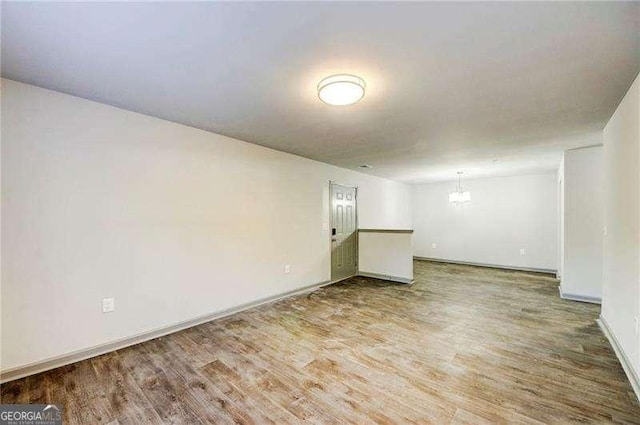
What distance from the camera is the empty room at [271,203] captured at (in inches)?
64.5

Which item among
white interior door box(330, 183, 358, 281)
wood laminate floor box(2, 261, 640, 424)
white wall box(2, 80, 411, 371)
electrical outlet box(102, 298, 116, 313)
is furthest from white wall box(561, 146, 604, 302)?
electrical outlet box(102, 298, 116, 313)

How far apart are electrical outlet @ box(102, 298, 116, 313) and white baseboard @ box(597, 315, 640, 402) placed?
432cm

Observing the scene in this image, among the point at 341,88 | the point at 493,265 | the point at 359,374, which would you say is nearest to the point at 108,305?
the point at 359,374

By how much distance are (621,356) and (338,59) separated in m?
3.48

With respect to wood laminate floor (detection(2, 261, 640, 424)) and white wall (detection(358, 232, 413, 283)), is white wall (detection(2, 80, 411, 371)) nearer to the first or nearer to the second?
wood laminate floor (detection(2, 261, 640, 424))

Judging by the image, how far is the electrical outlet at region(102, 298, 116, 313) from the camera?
2592 millimetres

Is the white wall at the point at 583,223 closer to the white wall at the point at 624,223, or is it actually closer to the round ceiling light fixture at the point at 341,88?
the white wall at the point at 624,223

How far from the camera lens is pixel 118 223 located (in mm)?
2686

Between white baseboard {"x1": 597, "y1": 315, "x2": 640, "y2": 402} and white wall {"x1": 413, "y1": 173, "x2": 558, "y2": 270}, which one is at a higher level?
white wall {"x1": 413, "y1": 173, "x2": 558, "y2": 270}

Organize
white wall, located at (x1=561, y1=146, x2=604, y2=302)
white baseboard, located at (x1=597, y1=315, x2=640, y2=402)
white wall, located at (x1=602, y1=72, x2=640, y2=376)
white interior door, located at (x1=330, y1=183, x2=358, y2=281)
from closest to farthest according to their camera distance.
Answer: white baseboard, located at (x1=597, y1=315, x2=640, y2=402) < white wall, located at (x1=602, y1=72, x2=640, y2=376) < white wall, located at (x1=561, y1=146, x2=604, y2=302) < white interior door, located at (x1=330, y1=183, x2=358, y2=281)

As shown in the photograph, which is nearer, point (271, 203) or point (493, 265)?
point (271, 203)

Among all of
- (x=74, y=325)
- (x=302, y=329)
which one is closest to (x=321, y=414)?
(x=302, y=329)

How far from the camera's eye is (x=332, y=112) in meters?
2.77

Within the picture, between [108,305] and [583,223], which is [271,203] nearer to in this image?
[108,305]
